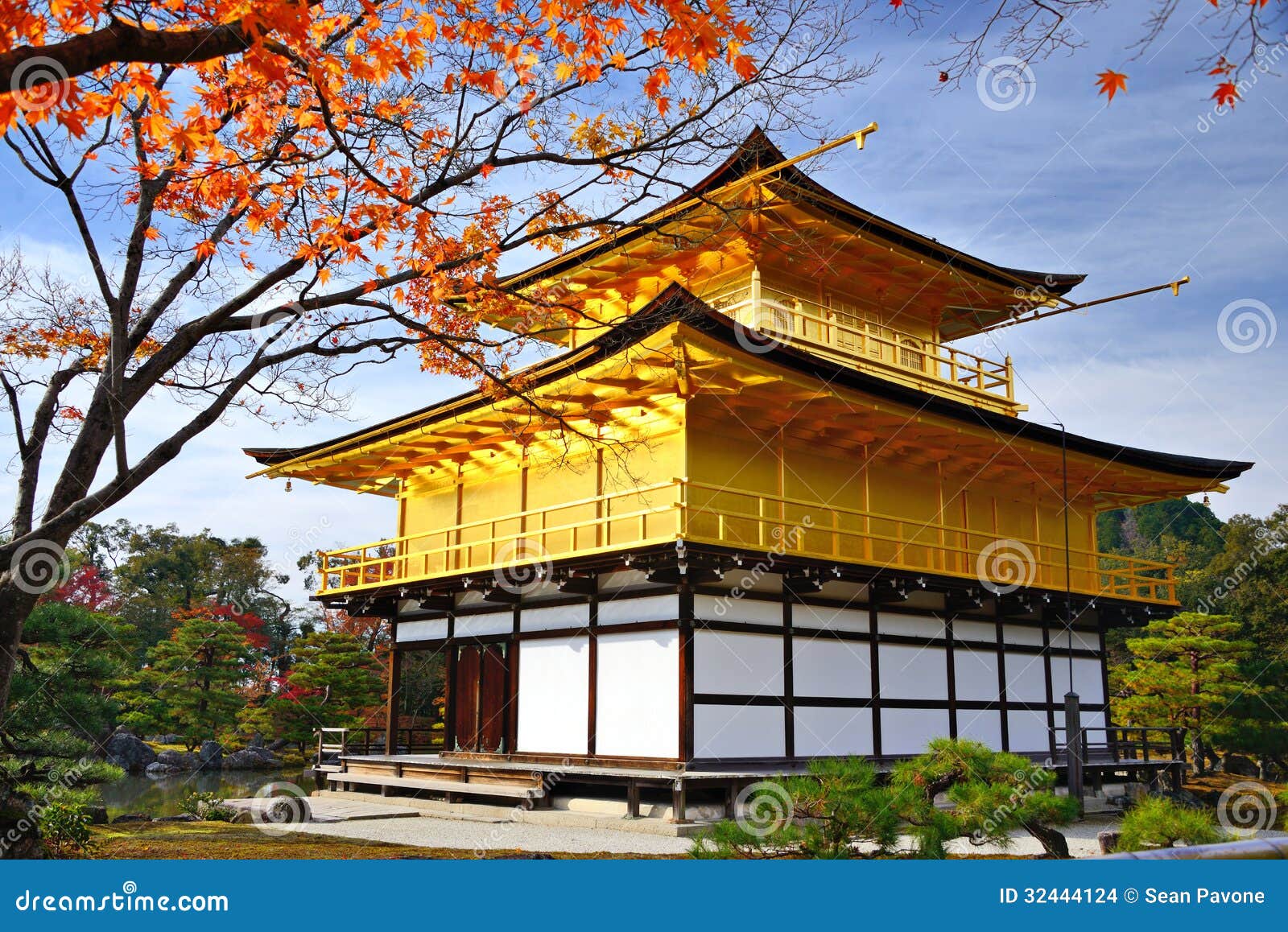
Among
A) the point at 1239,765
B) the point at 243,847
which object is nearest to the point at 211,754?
the point at 243,847

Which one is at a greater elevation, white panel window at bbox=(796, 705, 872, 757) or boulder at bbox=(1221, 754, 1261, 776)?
white panel window at bbox=(796, 705, 872, 757)

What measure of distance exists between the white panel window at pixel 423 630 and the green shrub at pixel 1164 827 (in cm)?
1422

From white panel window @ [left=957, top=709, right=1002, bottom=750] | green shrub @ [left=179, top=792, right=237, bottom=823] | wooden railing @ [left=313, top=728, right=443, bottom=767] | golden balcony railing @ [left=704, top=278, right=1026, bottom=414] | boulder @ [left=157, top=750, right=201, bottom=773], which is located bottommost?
boulder @ [left=157, top=750, right=201, bottom=773]

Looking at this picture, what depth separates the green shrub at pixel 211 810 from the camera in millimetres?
13258

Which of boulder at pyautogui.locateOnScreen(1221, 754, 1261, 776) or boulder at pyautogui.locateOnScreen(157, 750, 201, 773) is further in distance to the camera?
boulder at pyautogui.locateOnScreen(157, 750, 201, 773)

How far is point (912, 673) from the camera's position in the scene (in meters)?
16.3

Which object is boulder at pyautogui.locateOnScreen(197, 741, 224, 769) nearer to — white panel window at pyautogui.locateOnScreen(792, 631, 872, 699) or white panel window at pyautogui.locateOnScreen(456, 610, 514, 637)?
white panel window at pyautogui.locateOnScreen(456, 610, 514, 637)

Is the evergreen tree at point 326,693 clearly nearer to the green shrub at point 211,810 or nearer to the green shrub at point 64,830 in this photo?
the green shrub at point 211,810

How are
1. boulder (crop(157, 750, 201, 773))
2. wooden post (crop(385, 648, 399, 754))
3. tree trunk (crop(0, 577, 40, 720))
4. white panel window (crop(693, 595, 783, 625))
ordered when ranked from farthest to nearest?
1. boulder (crop(157, 750, 201, 773))
2. wooden post (crop(385, 648, 399, 754))
3. white panel window (crop(693, 595, 783, 625))
4. tree trunk (crop(0, 577, 40, 720))

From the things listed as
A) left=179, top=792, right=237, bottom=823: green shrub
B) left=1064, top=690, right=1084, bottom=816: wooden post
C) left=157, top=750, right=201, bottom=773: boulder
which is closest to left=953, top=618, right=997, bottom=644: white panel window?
left=1064, top=690, right=1084, bottom=816: wooden post

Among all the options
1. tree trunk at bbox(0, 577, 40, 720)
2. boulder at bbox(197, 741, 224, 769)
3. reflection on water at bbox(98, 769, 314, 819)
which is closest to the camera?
tree trunk at bbox(0, 577, 40, 720)

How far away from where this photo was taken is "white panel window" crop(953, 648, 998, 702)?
17062 millimetres

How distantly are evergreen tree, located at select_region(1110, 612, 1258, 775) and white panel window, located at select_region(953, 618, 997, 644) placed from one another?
27.2 ft

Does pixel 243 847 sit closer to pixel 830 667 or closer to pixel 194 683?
pixel 830 667
